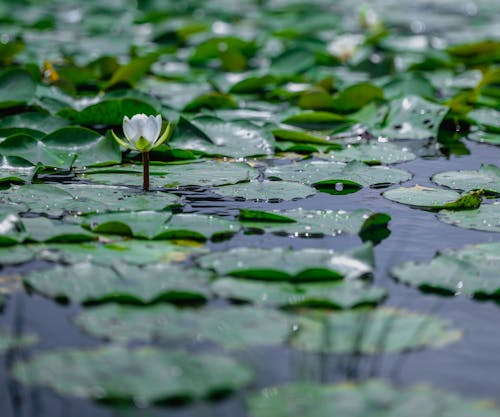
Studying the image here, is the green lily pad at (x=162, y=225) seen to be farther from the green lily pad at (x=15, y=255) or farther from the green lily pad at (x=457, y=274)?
the green lily pad at (x=457, y=274)

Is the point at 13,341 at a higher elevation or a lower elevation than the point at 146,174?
lower

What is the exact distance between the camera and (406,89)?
4.74m

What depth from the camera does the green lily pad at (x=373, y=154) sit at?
365 centimetres

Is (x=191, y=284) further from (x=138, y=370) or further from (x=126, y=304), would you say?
(x=138, y=370)

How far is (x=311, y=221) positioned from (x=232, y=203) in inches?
13.9

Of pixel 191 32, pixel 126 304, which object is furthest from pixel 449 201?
pixel 191 32

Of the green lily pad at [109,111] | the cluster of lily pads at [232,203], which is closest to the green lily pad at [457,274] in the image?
the cluster of lily pads at [232,203]

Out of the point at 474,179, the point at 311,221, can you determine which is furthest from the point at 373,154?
the point at 311,221

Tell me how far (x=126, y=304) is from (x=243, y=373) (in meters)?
0.45

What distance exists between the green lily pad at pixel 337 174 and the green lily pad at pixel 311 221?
1.39 ft

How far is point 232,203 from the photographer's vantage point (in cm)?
305

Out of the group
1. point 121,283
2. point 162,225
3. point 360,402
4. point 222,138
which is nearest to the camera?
point 360,402

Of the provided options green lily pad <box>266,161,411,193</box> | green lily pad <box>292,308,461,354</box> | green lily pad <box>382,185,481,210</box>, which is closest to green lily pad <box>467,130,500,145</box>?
green lily pad <box>266,161,411,193</box>

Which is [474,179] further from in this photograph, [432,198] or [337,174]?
[337,174]
